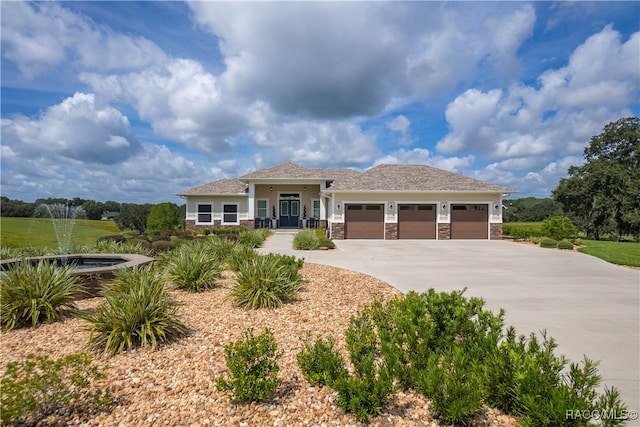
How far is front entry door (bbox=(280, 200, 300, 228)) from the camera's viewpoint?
26.3 meters

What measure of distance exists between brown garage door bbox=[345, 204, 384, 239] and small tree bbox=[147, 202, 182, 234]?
40.2 ft

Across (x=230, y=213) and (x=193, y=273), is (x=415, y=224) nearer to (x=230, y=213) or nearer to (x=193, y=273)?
(x=230, y=213)

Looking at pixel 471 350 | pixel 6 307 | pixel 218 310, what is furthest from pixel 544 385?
pixel 6 307

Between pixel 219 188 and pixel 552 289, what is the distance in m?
22.4

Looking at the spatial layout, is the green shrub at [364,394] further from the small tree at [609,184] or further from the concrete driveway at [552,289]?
the small tree at [609,184]

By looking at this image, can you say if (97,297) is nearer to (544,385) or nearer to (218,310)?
(218,310)

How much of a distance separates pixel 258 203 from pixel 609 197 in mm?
28277

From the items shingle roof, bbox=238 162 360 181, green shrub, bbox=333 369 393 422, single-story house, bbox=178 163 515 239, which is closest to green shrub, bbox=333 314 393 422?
green shrub, bbox=333 369 393 422

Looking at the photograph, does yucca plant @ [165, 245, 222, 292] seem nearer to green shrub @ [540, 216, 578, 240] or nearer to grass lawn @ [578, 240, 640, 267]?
grass lawn @ [578, 240, 640, 267]

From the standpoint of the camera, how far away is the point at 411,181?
2147cm

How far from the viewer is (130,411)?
300 centimetres

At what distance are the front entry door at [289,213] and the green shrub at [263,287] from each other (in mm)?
19656

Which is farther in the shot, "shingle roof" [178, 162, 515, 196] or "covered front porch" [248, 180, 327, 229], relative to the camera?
"covered front porch" [248, 180, 327, 229]

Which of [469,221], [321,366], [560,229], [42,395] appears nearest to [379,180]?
[469,221]
